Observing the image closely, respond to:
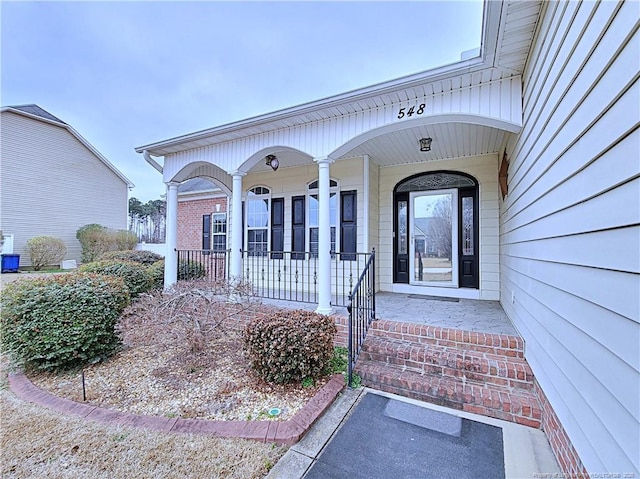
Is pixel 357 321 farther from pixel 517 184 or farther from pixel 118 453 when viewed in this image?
pixel 517 184

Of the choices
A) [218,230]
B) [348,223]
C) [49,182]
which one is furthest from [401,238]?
[49,182]

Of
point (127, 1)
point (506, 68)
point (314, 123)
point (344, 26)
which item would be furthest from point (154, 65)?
point (506, 68)

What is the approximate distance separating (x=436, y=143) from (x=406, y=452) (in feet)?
15.2

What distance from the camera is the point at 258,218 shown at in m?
7.54

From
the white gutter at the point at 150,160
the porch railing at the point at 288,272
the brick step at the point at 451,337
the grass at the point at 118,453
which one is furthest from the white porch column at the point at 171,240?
the brick step at the point at 451,337

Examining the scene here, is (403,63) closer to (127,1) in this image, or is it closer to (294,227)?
(294,227)


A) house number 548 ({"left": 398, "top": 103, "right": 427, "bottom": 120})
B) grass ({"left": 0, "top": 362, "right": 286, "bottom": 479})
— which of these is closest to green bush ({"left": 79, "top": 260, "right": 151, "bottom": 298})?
grass ({"left": 0, "top": 362, "right": 286, "bottom": 479})

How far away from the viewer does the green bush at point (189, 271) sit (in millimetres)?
7180

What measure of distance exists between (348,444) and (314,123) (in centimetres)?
407

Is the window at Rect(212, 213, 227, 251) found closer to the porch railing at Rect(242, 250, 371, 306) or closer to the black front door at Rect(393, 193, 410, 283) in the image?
the porch railing at Rect(242, 250, 371, 306)

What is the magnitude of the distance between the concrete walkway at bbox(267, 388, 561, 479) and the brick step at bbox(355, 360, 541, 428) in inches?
2.7

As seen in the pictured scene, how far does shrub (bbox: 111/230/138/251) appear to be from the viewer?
15523mm

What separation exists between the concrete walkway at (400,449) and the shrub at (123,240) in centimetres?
1684

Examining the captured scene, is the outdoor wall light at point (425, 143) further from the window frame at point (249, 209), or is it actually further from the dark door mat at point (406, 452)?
the dark door mat at point (406, 452)
